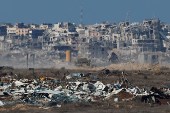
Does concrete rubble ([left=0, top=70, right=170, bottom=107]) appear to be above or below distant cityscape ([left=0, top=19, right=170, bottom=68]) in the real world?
below

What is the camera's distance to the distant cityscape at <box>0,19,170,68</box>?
116375 millimetres

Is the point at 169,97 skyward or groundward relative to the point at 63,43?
groundward

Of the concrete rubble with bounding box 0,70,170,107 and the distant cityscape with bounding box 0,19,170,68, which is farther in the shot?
the distant cityscape with bounding box 0,19,170,68

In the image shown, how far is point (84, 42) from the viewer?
431 ft

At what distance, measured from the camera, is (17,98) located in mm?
21469

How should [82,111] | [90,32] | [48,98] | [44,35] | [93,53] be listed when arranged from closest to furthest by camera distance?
[82,111] < [48,98] < [93,53] < [44,35] < [90,32]

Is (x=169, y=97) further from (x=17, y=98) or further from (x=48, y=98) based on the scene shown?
(x=17, y=98)

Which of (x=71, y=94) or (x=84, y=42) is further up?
(x=84, y=42)

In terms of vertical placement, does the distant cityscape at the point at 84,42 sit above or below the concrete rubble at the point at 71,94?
above

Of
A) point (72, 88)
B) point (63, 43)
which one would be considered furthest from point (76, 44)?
point (72, 88)

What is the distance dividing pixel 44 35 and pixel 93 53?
34773 millimetres

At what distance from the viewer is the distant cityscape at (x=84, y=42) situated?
116m

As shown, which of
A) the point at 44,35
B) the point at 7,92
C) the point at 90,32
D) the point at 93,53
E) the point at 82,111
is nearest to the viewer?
the point at 82,111

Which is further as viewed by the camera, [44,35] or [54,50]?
[44,35]
